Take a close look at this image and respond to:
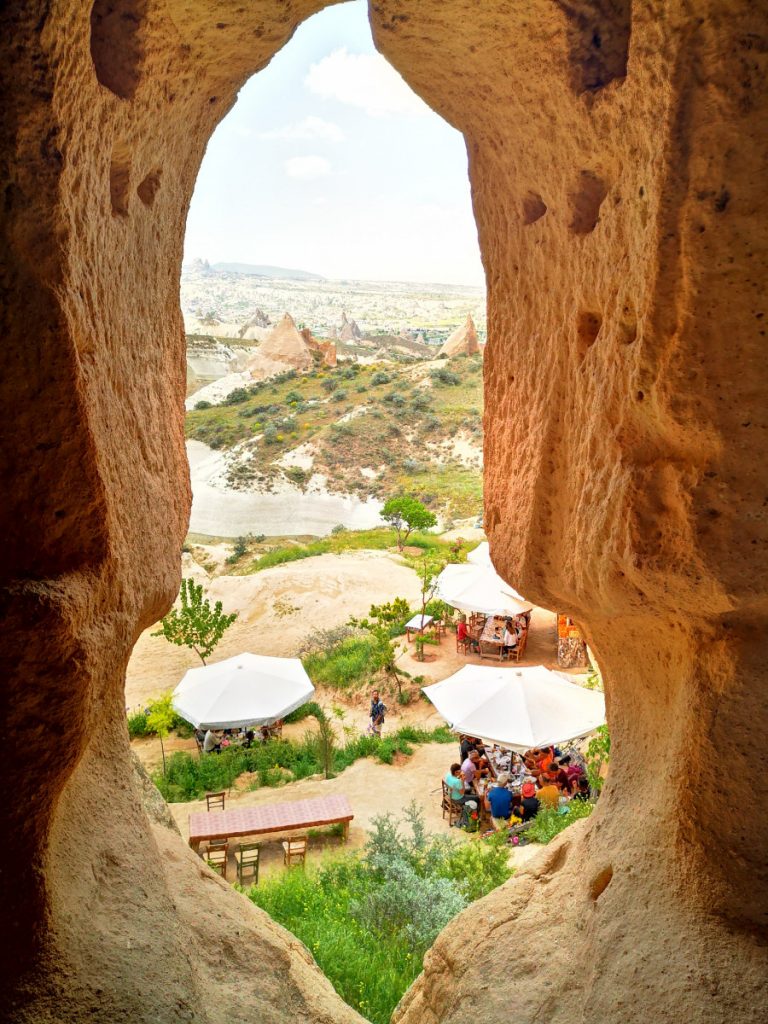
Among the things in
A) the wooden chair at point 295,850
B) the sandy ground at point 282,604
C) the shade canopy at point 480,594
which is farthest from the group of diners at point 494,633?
the wooden chair at point 295,850

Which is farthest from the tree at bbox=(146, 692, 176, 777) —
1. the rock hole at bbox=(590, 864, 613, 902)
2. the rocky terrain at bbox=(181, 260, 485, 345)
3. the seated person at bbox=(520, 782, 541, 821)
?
the rocky terrain at bbox=(181, 260, 485, 345)

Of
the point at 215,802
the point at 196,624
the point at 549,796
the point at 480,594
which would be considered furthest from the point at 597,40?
the point at 196,624

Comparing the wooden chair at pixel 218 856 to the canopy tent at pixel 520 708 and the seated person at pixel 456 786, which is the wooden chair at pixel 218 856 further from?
the canopy tent at pixel 520 708

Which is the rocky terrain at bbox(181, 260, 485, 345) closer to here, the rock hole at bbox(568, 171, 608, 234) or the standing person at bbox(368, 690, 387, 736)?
the standing person at bbox(368, 690, 387, 736)

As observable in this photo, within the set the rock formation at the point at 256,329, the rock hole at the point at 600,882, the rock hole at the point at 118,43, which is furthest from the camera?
the rock formation at the point at 256,329

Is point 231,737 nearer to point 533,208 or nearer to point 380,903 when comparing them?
point 380,903
